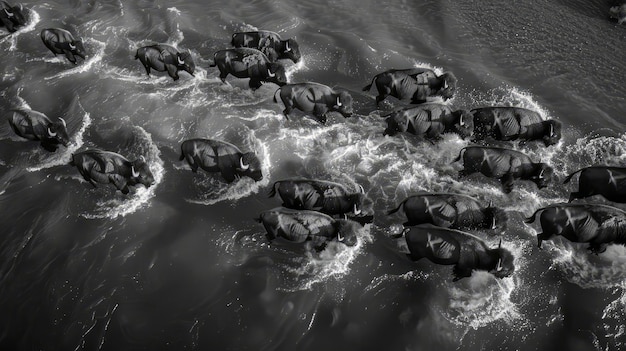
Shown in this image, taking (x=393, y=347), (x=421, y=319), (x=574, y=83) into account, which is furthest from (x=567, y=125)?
(x=393, y=347)

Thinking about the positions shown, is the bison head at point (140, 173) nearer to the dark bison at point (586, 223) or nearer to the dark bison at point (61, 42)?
the dark bison at point (61, 42)

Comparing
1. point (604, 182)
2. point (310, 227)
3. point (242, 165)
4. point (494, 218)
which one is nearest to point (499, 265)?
point (494, 218)

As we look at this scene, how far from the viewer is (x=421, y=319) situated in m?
7.33

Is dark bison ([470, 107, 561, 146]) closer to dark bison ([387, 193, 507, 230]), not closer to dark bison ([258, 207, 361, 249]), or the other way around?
dark bison ([387, 193, 507, 230])

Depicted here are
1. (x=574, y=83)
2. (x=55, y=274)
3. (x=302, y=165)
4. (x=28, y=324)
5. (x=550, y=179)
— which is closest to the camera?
(x=28, y=324)

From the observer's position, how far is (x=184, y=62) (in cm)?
1144

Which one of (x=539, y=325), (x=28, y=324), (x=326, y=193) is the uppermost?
(x=326, y=193)

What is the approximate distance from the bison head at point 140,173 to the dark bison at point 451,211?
18.6 ft

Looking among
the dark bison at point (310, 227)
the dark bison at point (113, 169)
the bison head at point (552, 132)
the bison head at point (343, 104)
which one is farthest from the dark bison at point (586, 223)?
the dark bison at point (113, 169)

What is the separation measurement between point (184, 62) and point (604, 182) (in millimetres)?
10668

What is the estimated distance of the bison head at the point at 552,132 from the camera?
9.49 meters

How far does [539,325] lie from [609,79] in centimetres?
812

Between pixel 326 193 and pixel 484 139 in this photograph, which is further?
pixel 484 139

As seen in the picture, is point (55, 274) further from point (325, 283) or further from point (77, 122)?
point (325, 283)
